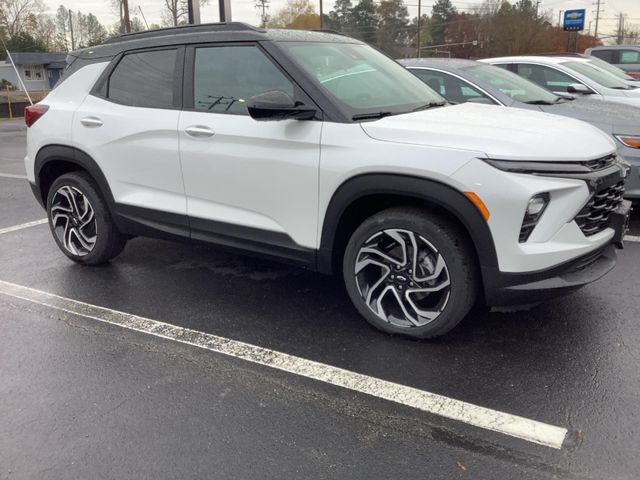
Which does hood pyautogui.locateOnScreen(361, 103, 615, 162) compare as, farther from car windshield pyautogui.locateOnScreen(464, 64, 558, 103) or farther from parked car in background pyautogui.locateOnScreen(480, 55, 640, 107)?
parked car in background pyautogui.locateOnScreen(480, 55, 640, 107)

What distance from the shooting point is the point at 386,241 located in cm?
344

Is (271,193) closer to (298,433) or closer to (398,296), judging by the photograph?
(398,296)

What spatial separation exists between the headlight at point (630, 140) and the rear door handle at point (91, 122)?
462 cm

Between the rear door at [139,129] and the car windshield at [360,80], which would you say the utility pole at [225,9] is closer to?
the rear door at [139,129]

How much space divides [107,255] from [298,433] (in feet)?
9.34

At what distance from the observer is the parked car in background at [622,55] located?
16203 mm

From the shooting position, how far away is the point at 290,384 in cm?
307

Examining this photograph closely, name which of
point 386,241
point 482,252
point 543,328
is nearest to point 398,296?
point 386,241

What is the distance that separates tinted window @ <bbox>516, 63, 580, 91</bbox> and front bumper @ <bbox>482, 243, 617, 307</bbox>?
18.8ft

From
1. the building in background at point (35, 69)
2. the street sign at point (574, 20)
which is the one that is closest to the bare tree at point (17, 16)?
the building in background at point (35, 69)

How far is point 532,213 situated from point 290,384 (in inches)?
59.6

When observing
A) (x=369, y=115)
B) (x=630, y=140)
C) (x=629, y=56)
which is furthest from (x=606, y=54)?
(x=369, y=115)

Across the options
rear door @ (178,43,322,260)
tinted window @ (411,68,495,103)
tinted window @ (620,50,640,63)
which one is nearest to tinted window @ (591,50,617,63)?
tinted window @ (620,50,640,63)

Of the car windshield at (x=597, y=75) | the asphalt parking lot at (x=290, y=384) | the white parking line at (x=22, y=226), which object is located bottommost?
the white parking line at (x=22, y=226)
